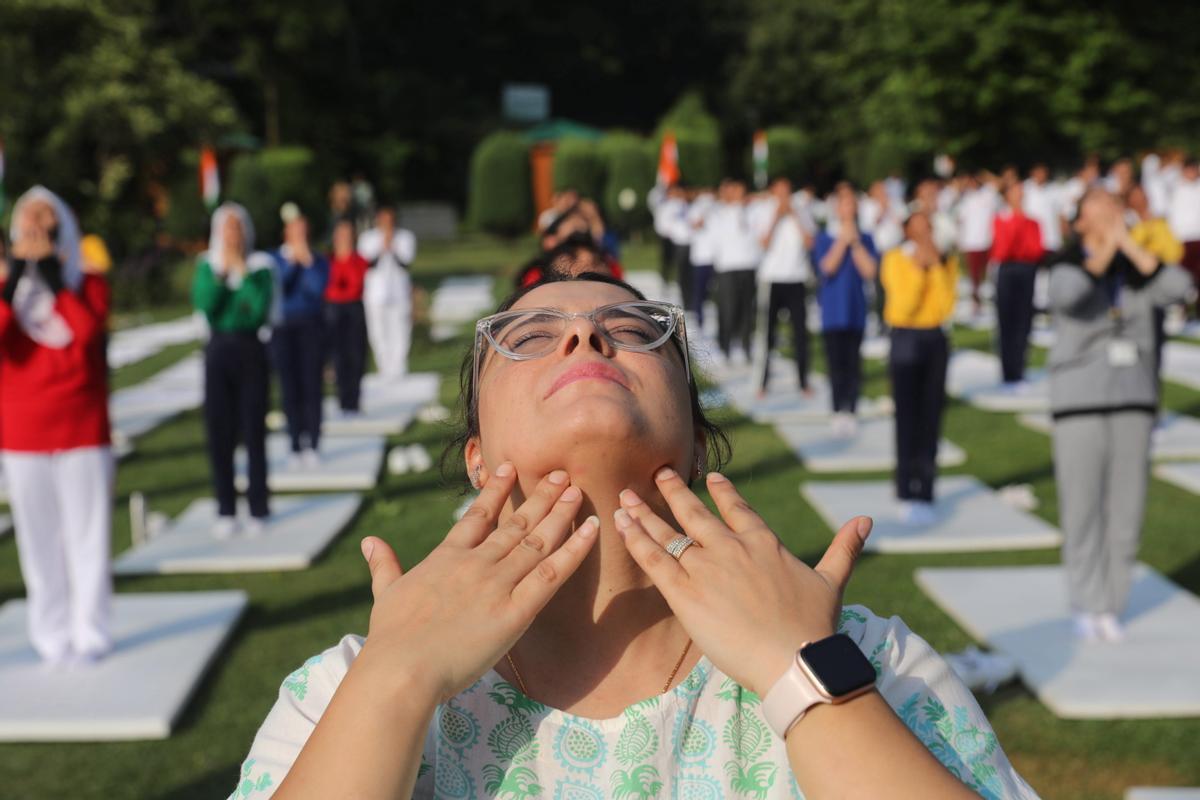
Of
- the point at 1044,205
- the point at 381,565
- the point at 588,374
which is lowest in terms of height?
the point at 381,565

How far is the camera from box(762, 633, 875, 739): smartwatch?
1.49 meters

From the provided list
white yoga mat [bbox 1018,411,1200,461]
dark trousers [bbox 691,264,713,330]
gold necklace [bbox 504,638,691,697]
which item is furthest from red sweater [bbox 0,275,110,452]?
dark trousers [bbox 691,264,713,330]

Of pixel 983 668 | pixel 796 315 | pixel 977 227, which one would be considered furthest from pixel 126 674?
pixel 977 227

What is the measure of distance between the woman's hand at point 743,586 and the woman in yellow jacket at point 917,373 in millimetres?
6347

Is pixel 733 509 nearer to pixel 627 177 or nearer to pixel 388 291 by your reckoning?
Result: pixel 388 291

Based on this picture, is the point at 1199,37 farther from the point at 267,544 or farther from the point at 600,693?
the point at 600,693

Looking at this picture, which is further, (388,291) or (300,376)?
(388,291)

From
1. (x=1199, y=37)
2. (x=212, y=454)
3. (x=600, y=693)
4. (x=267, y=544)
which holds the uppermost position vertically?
(x=1199, y=37)

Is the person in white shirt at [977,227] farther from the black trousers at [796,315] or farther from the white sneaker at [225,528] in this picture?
the white sneaker at [225,528]

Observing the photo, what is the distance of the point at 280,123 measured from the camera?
39.8 m

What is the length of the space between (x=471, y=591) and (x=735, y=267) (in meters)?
12.9

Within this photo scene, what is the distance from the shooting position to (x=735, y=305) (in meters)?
A: 14.4

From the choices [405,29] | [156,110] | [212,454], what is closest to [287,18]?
[405,29]

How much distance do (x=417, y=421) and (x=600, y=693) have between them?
10282 mm
